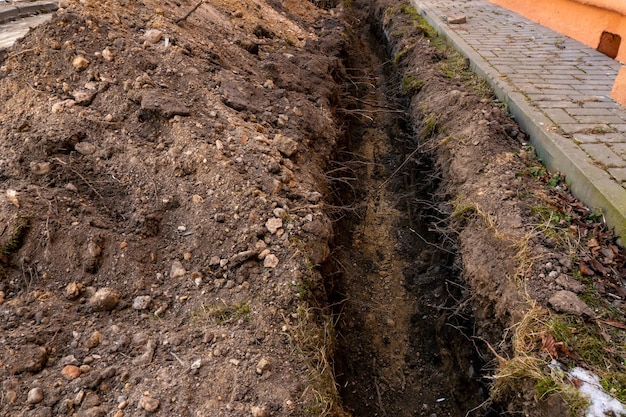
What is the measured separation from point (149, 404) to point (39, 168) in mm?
2152

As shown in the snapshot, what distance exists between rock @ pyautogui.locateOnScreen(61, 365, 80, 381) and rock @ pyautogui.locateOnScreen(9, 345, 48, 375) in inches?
5.6

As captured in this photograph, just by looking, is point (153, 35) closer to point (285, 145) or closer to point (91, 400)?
point (285, 145)

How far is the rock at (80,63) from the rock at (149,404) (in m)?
3.22

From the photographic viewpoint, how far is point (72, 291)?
2.89 meters

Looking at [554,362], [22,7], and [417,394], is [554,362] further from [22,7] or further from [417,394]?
[22,7]

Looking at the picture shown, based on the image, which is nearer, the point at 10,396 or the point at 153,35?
the point at 10,396

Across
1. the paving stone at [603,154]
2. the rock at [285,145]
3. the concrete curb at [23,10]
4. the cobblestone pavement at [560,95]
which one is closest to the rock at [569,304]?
the cobblestone pavement at [560,95]

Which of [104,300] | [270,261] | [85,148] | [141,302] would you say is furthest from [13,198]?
[270,261]

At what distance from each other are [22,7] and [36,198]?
6784 mm

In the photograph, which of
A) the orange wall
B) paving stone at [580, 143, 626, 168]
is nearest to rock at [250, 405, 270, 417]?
paving stone at [580, 143, 626, 168]

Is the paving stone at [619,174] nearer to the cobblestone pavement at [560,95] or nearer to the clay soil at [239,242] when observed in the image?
the cobblestone pavement at [560,95]

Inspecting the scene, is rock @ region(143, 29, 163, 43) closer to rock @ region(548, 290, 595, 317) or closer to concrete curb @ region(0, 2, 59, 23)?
concrete curb @ region(0, 2, 59, 23)

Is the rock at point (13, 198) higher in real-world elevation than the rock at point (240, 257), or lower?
higher

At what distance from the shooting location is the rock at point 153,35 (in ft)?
15.1
